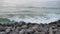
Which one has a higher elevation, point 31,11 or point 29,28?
point 31,11

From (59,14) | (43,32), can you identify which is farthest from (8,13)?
(59,14)

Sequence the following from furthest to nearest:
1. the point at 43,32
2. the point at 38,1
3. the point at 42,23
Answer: the point at 42,23, the point at 38,1, the point at 43,32

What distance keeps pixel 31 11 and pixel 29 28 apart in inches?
8.2

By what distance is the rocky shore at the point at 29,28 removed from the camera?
146 cm

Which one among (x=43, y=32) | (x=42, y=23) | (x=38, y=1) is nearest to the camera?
(x=43, y=32)

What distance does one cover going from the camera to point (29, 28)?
59.7 inches

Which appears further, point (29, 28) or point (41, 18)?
point (41, 18)

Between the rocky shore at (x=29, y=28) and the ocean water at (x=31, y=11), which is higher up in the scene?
the ocean water at (x=31, y=11)

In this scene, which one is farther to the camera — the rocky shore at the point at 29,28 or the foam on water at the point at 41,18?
the foam on water at the point at 41,18

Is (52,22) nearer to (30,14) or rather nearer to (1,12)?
(30,14)

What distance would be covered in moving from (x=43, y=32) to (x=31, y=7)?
0.32m

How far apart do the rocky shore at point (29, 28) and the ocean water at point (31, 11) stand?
5 cm

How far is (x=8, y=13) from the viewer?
1631 millimetres

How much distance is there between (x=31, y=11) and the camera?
161 cm
